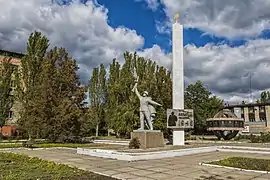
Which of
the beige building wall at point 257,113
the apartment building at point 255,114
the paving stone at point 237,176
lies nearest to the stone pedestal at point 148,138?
the paving stone at point 237,176

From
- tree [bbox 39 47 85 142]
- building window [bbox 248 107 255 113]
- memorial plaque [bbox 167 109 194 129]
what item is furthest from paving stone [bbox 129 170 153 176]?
building window [bbox 248 107 255 113]

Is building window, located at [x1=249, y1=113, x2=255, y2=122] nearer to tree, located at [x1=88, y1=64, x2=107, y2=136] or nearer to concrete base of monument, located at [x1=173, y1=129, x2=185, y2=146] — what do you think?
tree, located at [x1=88, y1=64, x2=107, y2=136]

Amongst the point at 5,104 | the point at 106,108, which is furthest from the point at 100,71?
the point at 5,104

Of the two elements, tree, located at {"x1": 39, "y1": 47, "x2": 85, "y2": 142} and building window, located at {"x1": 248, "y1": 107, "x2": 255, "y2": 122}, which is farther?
building window, located at {"x1": 248, "y1": 107, "x2": 255, "y2": 122}

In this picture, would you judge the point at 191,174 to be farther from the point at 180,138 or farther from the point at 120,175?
the point at 180,138

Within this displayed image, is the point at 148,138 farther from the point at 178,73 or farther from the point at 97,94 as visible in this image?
the point at 97,94

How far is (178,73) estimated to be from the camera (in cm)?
2233

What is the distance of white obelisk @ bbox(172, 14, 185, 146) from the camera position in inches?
858

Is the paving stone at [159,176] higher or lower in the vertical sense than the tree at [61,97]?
lower

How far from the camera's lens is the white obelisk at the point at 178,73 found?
21781 millimetres

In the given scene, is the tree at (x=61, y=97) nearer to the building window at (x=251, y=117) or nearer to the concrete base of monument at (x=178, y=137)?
the concrete base of monument at (x=178, y=137)

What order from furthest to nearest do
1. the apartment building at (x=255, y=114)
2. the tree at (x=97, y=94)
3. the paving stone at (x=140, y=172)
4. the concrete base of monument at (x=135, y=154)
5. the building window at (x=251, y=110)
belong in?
the building window at (x=251, y=110) < the apartment building at (x=255, y=114) < the tree at (x=97, y=94) < the concrete base of monument at (x=135, y=154) < the paving stone at (x=140, y=172)

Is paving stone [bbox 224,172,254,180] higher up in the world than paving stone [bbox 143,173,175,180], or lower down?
higher up

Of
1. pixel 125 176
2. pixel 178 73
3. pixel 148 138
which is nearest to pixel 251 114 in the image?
pixel 178 73
